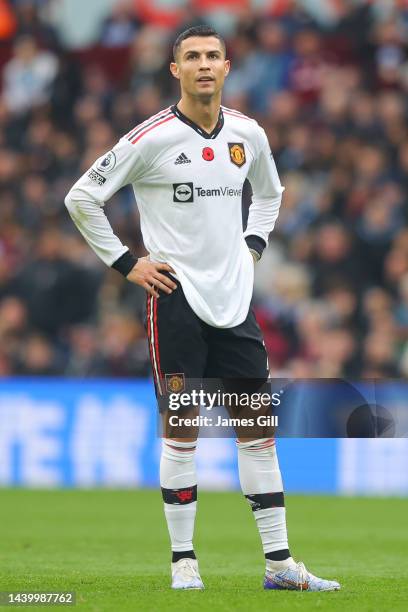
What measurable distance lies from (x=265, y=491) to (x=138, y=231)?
9188mm

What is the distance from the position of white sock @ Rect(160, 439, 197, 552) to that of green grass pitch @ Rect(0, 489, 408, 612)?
0.25 meters

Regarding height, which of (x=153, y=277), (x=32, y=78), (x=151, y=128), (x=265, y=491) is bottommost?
(x=265, y=491)

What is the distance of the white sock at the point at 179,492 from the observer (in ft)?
21.7

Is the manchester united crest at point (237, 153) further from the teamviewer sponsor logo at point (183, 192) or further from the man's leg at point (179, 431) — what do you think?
the man's leg at point (179, 431)

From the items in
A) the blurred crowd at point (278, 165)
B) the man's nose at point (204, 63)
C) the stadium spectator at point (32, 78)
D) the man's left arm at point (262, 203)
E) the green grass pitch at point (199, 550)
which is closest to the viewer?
the green grass pitch at point (199, 550)

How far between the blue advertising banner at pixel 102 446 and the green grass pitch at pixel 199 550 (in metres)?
0.57

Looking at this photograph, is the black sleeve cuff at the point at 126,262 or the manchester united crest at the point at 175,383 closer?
the manchester united crest at the point at 175,383

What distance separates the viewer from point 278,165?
15414 millimetres

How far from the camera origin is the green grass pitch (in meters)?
6.23

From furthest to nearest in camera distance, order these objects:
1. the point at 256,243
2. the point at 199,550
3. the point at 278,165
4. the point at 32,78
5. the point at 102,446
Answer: the point at 32,78 < the point at 278,165 < the point at 102,446 < the point at 199,550 < the point at 256,243

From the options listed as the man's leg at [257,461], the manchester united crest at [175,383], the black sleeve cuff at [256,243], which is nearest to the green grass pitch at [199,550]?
the man's leg at [257,461]

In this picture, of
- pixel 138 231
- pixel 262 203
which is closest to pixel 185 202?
pixel 262 203

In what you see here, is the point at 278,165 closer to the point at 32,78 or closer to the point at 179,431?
the point at 32,78

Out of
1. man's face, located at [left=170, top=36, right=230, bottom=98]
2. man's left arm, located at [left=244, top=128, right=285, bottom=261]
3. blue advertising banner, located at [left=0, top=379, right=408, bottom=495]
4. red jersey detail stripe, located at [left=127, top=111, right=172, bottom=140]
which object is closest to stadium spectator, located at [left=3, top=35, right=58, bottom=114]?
blue advertising banner, located at [left=0, top=379, right=408, bottom=495]
